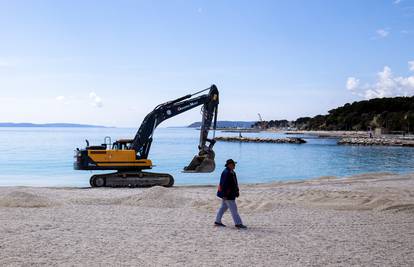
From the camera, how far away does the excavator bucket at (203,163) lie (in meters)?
21.5

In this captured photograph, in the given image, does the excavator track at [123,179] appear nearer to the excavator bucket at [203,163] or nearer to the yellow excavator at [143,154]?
the yellow excavator at [143,154]

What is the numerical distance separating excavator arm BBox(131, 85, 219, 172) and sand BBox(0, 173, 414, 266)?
516 cm

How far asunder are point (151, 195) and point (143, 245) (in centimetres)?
662

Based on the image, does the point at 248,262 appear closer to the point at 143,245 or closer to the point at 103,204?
the point at 143,245

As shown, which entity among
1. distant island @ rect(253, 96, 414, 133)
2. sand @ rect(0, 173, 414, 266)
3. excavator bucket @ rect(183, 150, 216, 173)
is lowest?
sand @ rect(0, 173, 414, 266)

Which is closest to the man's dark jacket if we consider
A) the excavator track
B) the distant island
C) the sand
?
the sand

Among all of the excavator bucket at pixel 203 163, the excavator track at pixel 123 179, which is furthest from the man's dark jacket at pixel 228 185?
the excavator track at pixel 123 179

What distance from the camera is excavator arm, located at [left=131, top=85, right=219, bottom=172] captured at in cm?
2186

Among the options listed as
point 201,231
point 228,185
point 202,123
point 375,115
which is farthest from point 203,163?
point 375,115

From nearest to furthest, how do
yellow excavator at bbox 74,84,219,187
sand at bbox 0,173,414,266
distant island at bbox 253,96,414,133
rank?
sand at bbox 0,173,414,266
yellow excavator at bbox 74,84,219,187
distant island at bbox 253,96,414,133

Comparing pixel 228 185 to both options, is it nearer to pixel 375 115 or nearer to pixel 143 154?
pixel 143 154

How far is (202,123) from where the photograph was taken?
22516mm

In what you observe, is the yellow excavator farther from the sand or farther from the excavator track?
→ the sand

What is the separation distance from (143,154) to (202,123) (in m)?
2.91
